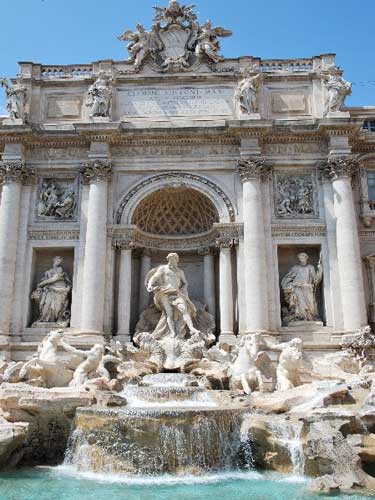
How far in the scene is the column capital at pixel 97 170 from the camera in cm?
2081

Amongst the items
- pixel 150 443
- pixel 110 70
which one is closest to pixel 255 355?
pixel 150 443

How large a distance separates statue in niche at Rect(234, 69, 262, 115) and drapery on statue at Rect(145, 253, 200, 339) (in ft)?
22.7

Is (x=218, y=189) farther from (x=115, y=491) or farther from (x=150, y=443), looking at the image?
(x=115, y=491)

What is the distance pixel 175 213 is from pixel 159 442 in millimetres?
12196

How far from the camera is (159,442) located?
468 inches

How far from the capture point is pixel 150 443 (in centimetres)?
1190

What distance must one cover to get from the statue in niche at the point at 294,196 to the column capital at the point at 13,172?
34.1 ft

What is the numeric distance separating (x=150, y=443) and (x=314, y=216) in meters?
12.1

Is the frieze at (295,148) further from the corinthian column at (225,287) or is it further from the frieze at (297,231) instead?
the corinthian column at (225,287)

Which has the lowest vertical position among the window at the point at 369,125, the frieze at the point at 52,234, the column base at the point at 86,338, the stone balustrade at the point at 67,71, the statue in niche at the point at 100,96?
the column base at the point at 86,338

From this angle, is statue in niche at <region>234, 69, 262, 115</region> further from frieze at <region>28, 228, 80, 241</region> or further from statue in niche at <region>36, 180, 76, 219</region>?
frieze at <region>28, 228, 80, 241</region>

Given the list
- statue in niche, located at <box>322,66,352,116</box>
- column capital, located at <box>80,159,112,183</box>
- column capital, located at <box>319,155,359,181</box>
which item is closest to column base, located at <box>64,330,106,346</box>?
column capital, located at <box>80,159,112,183</box>

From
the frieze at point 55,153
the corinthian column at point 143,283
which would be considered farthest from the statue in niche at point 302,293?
the frieze at point 55,153

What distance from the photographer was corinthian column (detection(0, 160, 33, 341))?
19688 millimetres
